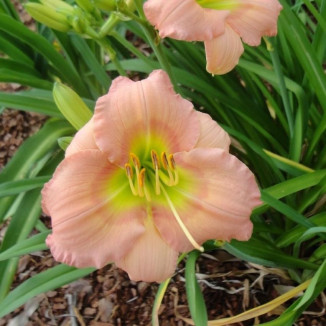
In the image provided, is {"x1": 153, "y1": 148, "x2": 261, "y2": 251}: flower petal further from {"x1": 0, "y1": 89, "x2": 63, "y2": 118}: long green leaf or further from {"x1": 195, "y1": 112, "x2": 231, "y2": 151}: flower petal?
{"x1": 0, "y1": 89, "x2": 63, "y2": 118}: long green leaf

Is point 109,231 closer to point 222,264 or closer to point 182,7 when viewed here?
point 182,7

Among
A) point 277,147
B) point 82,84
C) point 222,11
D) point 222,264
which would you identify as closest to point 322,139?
point 277,147

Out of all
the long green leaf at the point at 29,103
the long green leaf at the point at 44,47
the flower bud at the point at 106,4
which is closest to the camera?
the flower bud at the point at 106,4

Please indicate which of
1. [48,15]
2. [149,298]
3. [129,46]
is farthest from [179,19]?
[149,298]

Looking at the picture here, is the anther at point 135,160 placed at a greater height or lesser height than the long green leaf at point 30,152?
greater

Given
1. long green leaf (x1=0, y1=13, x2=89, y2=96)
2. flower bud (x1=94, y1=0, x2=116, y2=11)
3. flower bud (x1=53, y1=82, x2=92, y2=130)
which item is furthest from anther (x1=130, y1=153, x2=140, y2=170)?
long green leaf (x1=0, y1=13, x2=89, y2=96)

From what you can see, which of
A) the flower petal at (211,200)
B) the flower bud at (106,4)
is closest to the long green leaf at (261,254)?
the flower petal at (211,200)

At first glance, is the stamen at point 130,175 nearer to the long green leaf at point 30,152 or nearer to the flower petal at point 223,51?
the flower petal at point 223,51
